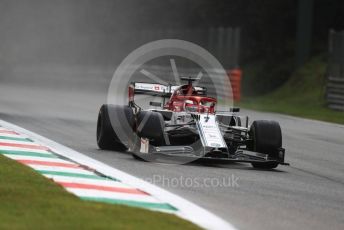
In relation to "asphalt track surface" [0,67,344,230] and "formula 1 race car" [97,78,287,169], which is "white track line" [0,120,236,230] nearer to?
"asphalt track surface" [0,67,344,230]

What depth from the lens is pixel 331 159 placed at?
14.1 metres

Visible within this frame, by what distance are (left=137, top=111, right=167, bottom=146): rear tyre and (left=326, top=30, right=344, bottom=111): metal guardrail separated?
1577cm

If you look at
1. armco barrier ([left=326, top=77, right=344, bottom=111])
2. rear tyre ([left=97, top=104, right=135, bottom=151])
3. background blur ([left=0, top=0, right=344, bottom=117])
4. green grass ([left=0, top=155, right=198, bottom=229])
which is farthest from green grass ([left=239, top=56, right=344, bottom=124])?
green grass ([left=0, top=155, right=198, bottom=229])

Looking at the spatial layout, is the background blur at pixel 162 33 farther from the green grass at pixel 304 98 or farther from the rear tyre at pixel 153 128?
the rear tyre at pixel 153 128

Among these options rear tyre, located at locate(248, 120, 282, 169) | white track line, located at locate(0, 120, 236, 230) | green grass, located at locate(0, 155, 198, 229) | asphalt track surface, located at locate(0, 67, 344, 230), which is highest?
rear tyre, located at locate(248, 120, 282, 169)

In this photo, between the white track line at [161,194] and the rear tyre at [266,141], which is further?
the rear tyre at [266,141]

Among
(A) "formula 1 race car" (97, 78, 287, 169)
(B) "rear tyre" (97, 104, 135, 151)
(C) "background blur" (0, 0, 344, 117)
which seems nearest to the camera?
(A) "formula 1 race car" (97, 78, 287, 169)

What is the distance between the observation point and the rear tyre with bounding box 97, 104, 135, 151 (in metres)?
13.0

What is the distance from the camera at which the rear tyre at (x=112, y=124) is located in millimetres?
12984

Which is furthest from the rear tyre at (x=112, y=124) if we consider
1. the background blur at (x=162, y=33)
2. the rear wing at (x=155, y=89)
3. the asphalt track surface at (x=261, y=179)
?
the background blur at (x=162, y=33)

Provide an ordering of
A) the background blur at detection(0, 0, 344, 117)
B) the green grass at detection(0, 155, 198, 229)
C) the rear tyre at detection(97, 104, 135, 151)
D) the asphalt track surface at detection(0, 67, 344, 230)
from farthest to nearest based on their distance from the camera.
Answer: the background blur at detection(0, 0, 344, 117), the rear tyre at detection(97, 104, 135, 151), the asphalt track surface at detection(0, 67, 344, 230), the green grass at detection(0, 155, 198, 229)

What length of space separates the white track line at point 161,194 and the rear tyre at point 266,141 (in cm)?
211

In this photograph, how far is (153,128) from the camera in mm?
11820

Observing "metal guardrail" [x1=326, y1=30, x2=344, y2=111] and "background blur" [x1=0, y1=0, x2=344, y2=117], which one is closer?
"metal guardrail" [x1=326, y1=30, x2=344, y2=111]
